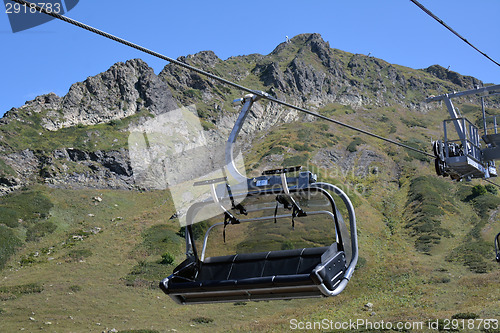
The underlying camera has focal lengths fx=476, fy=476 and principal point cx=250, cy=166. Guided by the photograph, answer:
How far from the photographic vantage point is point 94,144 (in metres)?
75.5

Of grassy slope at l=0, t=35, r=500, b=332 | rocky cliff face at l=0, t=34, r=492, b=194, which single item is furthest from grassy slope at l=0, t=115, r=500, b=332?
rocky cliff face at l=0, t=34, r=492, b=194

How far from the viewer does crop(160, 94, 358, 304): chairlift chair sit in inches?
353

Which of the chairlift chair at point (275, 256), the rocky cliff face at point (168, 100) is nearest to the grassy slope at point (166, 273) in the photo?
the rocky cliff face at point (168, 100)

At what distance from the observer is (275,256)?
36.6 ft

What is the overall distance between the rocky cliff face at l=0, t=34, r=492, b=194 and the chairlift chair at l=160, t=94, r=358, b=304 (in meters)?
56.6

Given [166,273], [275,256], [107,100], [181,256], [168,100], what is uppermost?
[107,100]

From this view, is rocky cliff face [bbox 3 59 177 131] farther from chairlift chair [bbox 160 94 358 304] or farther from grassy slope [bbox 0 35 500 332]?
chairlift chair [bbox 160 94 358 304]

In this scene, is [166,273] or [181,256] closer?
[166,273]

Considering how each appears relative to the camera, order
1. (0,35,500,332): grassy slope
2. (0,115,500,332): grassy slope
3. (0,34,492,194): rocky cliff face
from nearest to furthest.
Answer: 1. (0,115,500,332): grassy slope
2. (0,35,500,332): grassy slope
3. (0,34,492,194): rocky cliff face

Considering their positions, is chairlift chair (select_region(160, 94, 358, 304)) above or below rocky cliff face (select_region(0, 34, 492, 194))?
below

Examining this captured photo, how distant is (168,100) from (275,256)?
3448 inches

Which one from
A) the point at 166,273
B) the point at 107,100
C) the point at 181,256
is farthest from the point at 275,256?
the point at 107,100

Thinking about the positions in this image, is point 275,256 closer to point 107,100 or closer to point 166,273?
point 166,273

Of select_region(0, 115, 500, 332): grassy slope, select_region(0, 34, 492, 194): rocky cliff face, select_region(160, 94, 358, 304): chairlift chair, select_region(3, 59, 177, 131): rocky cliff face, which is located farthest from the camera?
select_region(3, 59, 177, 131): rocky cliff face
